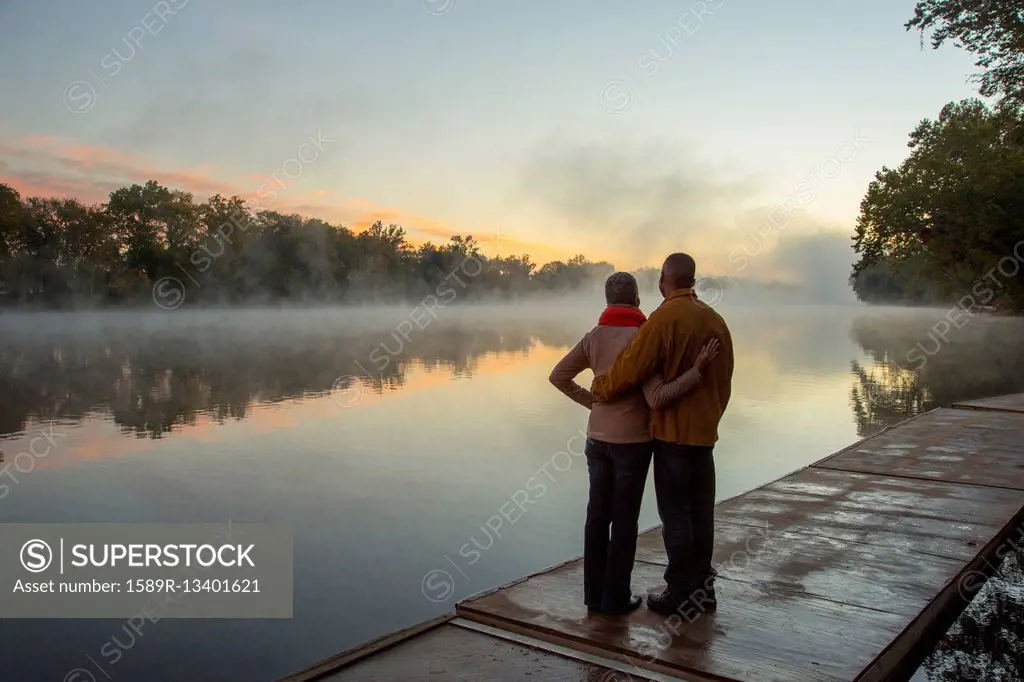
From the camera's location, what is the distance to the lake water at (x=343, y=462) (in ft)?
22.5

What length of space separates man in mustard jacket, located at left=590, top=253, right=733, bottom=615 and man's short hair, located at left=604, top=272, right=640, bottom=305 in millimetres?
164

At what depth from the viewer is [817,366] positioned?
33.8m

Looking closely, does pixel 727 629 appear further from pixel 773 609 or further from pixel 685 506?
pixel 685 506

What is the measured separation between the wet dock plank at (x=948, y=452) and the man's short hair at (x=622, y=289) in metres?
6.69

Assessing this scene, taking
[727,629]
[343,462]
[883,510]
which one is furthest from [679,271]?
[343,462]

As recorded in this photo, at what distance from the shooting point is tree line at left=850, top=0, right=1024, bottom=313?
20.8 meters

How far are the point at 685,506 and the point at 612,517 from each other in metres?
0.43

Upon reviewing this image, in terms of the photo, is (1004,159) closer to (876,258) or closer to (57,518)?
(876,258)

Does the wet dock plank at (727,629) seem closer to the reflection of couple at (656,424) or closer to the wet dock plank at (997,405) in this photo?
the reflection of couple at (656,424)

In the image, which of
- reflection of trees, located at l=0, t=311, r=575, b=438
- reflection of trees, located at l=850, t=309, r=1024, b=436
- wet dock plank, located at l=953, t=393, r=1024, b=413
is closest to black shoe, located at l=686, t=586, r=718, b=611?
reflection of trees, located at l=850, t=309, r=1024, b=436

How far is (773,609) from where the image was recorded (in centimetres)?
498

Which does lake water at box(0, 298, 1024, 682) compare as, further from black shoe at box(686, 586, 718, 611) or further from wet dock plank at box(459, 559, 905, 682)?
black shoe at box(686, 586, 718, 611)

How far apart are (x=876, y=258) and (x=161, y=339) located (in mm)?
43333

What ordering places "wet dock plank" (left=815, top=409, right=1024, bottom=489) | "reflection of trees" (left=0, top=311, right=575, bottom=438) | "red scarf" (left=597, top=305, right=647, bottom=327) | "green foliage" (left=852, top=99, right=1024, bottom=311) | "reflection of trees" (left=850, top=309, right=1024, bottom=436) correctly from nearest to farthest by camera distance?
1. "red scarf" (left=597, top=305, right=647, bottom=327)
2. "wet dock plank" (left=815, top=409, right=1024, bottom=489)
3. "reflection of trees" (left=0, top=311, right=575, bottom=438)
4. "reflection of trees" (left=850, top=309, right=1024, bottom=436)
5. "green foliage" (left=852, top=99, right=1024, bottom=311)
